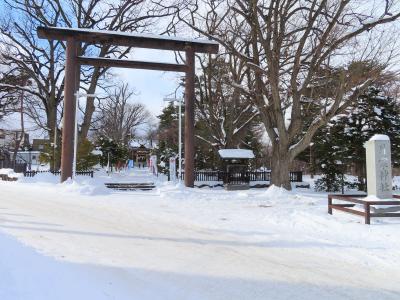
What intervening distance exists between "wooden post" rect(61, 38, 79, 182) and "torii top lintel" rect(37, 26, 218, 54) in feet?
1.69

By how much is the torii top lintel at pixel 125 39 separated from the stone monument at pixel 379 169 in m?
11.8

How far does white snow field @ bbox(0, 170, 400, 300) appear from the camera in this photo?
16.5 feet

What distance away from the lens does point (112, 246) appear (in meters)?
7.33

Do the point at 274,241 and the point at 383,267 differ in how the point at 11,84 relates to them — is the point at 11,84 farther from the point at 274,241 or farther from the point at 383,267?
the point at 383,267

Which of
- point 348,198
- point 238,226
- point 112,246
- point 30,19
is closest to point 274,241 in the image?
point 238,226

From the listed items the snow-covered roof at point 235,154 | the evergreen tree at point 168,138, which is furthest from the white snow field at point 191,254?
the evergreen tree at point 168,138

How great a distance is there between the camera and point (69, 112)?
1978cm

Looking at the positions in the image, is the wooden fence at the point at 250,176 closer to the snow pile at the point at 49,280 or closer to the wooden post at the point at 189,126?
the wooden post at the point at 189,126

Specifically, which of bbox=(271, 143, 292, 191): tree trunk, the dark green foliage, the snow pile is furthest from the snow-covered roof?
the snow pile

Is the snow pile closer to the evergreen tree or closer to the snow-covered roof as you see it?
the snow-covered roof

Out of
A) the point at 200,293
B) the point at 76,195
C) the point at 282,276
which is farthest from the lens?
the point at 76,195

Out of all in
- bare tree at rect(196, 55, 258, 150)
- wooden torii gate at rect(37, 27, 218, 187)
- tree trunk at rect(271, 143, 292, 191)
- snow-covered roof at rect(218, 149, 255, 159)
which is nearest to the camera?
wooden torii gate at rect(37, 27, 218, 187)

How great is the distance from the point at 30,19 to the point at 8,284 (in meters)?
33.1

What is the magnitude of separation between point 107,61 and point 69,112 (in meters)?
3.51
